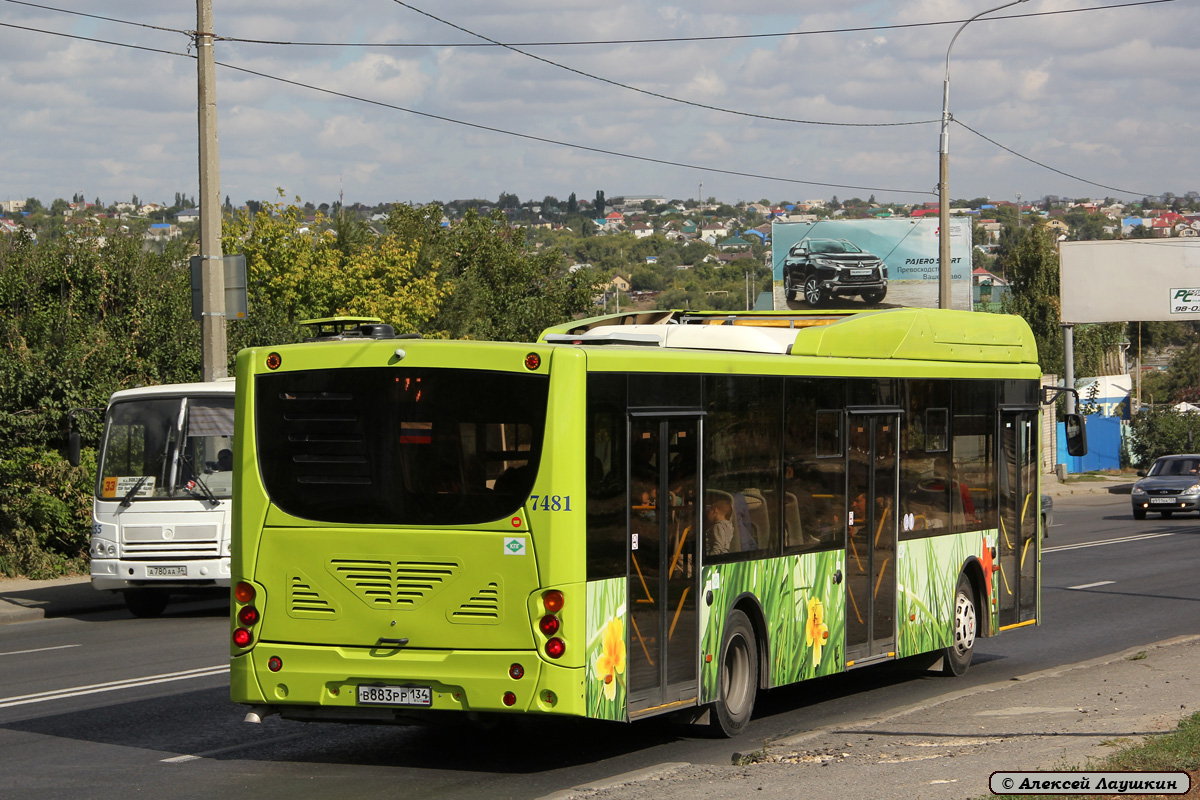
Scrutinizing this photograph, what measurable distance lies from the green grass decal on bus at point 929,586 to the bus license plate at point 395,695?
4.79 m

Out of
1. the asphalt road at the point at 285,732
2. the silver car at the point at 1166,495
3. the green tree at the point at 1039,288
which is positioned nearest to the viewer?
the asphalt road at the point at 285,732

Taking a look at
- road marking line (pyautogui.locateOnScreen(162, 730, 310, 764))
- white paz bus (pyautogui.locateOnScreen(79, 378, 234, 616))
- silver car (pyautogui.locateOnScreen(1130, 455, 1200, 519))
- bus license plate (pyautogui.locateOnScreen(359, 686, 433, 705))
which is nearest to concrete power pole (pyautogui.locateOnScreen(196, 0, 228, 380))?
white paz bus (pyautogui.locateOnScreen(79, 378, 234, 616))

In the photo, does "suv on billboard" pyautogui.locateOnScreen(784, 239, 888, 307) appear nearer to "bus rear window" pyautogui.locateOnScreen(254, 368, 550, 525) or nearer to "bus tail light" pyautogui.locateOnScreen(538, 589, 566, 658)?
"bus rear window" pyautogui.locateOnScreen(254, 368, 550, 525)

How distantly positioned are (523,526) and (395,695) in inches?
49.0

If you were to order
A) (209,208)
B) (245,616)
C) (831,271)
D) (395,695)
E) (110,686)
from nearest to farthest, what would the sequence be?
1. (395,695)
2. (245,616)
3. (110,686)
4. (209,208)
5. (831,271)

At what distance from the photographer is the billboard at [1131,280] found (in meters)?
57.9

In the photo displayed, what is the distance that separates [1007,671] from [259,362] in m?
7.77

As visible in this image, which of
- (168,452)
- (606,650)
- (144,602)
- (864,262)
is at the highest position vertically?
(864,262)

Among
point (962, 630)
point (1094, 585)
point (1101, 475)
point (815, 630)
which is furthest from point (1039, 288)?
point (815, 630)

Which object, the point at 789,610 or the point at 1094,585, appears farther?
the point at 1094,585

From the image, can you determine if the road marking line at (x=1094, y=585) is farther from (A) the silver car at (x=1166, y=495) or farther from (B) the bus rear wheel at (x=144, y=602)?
(A) the silver car at (x=1166, y=495)

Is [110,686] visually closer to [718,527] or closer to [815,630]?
[718,527]

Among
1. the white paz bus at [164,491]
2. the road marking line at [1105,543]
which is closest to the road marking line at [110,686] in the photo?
the white paz bus at [164,491]

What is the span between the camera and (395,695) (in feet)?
28.3
